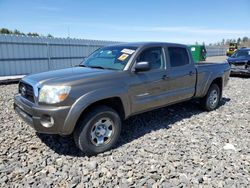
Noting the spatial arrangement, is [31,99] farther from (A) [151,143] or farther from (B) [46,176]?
(A) [151,143]

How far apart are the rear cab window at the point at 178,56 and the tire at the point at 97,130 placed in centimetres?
193

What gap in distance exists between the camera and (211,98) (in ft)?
20.6

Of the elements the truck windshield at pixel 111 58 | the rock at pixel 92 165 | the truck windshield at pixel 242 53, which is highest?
the truck windshield at pixel 242 53

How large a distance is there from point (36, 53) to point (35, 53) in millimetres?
64

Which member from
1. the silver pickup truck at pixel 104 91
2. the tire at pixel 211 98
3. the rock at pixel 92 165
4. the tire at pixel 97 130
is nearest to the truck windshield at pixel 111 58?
the silver pickup truck at pixel 104 91

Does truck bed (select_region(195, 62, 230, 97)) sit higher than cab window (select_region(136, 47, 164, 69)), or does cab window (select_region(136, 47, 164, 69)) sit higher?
cab window (select_region(136, 47, 164, 69))

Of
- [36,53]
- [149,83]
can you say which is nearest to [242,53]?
[149,83]

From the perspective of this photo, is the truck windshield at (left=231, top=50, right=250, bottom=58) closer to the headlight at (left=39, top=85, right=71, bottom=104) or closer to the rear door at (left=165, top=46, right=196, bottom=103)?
the rear door at (left=165, top=46, right=196, bottom=103)

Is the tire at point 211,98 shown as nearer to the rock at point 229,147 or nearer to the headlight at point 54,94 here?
the rock at point 229,147

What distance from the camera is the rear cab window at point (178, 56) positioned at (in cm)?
500

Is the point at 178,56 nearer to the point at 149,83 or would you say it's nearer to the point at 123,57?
the point at 149,83

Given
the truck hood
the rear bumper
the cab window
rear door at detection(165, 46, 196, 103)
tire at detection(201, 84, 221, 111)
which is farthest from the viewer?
tire at detection(201, 84, 221, 111)

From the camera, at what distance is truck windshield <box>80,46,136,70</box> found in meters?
4.25

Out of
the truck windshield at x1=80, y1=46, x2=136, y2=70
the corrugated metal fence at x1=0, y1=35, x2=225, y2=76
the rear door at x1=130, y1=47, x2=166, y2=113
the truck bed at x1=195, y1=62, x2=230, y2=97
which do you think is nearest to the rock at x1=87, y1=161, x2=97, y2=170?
the rear door at x1=130, y1=47, x2=166, y2=113
